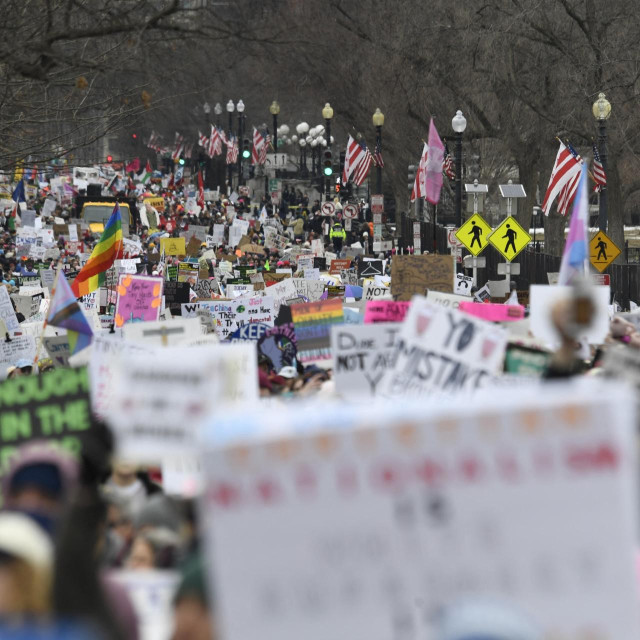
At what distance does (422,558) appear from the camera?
3.56m

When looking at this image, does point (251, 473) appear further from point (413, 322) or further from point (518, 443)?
point (413, 322)

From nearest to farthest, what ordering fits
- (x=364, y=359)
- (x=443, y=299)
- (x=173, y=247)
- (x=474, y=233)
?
(x=364, y=359) → (x=443, y=299) → (x=474, y=233) → (x=173, y=247)

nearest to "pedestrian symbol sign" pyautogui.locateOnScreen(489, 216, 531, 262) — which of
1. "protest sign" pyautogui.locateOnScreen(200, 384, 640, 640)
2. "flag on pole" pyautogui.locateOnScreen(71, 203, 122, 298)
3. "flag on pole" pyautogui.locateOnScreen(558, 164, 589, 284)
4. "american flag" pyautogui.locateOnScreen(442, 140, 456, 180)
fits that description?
"flag on pole" pyautogui.locateOnScreen(71, 203, 122, 298)

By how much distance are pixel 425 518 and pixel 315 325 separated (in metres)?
9.55

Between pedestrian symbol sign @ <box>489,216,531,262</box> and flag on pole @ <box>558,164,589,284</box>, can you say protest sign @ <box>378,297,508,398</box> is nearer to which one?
flag on pole @ <box>558,164,589,284</box>

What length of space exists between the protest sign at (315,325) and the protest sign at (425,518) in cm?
939

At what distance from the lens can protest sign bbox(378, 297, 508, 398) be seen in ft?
23.1

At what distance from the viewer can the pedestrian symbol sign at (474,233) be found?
1011 inches

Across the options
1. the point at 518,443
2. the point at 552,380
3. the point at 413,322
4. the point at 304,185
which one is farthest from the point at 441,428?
the point at 304,185

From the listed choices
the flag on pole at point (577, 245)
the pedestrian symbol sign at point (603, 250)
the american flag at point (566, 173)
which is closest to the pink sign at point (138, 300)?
the flag on pole at point (577, 245)

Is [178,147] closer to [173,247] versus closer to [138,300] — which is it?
[173,247]

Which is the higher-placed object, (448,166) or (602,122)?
(602,122)

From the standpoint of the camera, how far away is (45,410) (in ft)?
21.6

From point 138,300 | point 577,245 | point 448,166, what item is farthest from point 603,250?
point 448,166
